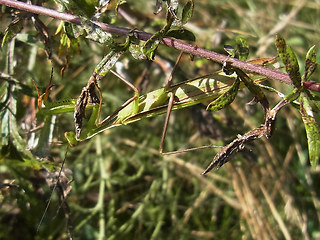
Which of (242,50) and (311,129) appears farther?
(242,50)

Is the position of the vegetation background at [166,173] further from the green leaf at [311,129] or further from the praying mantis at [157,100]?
the green leaf at [311,129]

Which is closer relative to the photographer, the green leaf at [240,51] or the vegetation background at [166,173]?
the green leaf at [240,51]

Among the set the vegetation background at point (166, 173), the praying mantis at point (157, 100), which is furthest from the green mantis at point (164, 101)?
the vegetation background at point (166, 173)

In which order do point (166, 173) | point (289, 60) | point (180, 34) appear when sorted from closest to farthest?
point (289, 60) < point (180, 34) < point (166, 173)

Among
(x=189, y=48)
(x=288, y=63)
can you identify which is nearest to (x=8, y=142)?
(x=189, y=48)

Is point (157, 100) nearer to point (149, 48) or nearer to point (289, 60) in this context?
point (149, 48)

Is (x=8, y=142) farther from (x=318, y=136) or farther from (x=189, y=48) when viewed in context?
(x=318, y=136)

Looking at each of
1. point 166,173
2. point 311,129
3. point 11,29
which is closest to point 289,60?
point 311,129

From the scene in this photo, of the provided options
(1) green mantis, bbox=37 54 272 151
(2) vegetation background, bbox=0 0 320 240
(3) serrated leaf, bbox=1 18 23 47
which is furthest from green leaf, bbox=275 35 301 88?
(2) vegetation background, bbox=0 0 320 240

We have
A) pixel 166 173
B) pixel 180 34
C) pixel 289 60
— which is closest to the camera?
pixel 289 60
